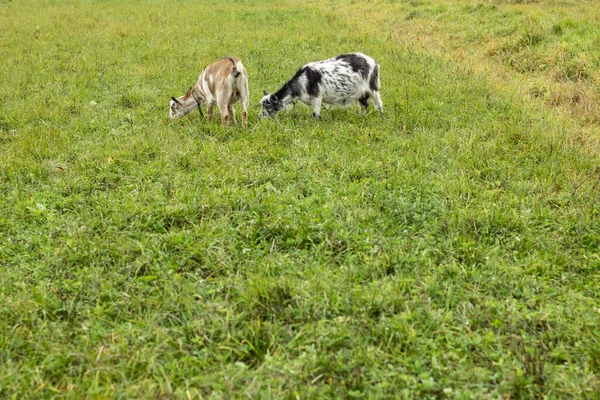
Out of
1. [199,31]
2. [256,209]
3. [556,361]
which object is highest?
[199,31]

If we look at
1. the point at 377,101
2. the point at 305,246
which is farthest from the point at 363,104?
the point at 305,246

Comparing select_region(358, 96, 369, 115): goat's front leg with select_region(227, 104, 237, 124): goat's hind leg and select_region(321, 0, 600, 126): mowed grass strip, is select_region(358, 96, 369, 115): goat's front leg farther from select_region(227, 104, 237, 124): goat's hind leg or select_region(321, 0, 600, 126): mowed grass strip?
select_region(321, 0, 600, 126): mowed grass strip

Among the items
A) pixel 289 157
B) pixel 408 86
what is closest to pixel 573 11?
pixel 408 86

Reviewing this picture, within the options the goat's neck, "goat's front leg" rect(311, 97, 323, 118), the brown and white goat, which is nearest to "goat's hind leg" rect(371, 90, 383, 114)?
"goat's front leg" rect(311, 97, 323, 118)

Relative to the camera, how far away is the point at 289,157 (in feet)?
21.3

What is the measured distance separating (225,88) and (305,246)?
4.18 metres

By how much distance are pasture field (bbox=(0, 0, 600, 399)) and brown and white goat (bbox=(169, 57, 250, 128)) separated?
12.3 inches

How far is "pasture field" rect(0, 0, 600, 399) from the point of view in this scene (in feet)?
10.8

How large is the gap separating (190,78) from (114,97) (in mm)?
1816

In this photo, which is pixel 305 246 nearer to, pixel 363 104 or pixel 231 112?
pixel 231 112

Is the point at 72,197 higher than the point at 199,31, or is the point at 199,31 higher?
the point at 199,31

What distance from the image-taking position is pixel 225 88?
7906 millimetres

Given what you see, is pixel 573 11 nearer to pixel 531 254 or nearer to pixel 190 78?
pixel 190 78

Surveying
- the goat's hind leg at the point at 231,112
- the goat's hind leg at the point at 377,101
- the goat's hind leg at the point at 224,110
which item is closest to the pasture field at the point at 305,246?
the goat's hind leg at the point at 377,101
